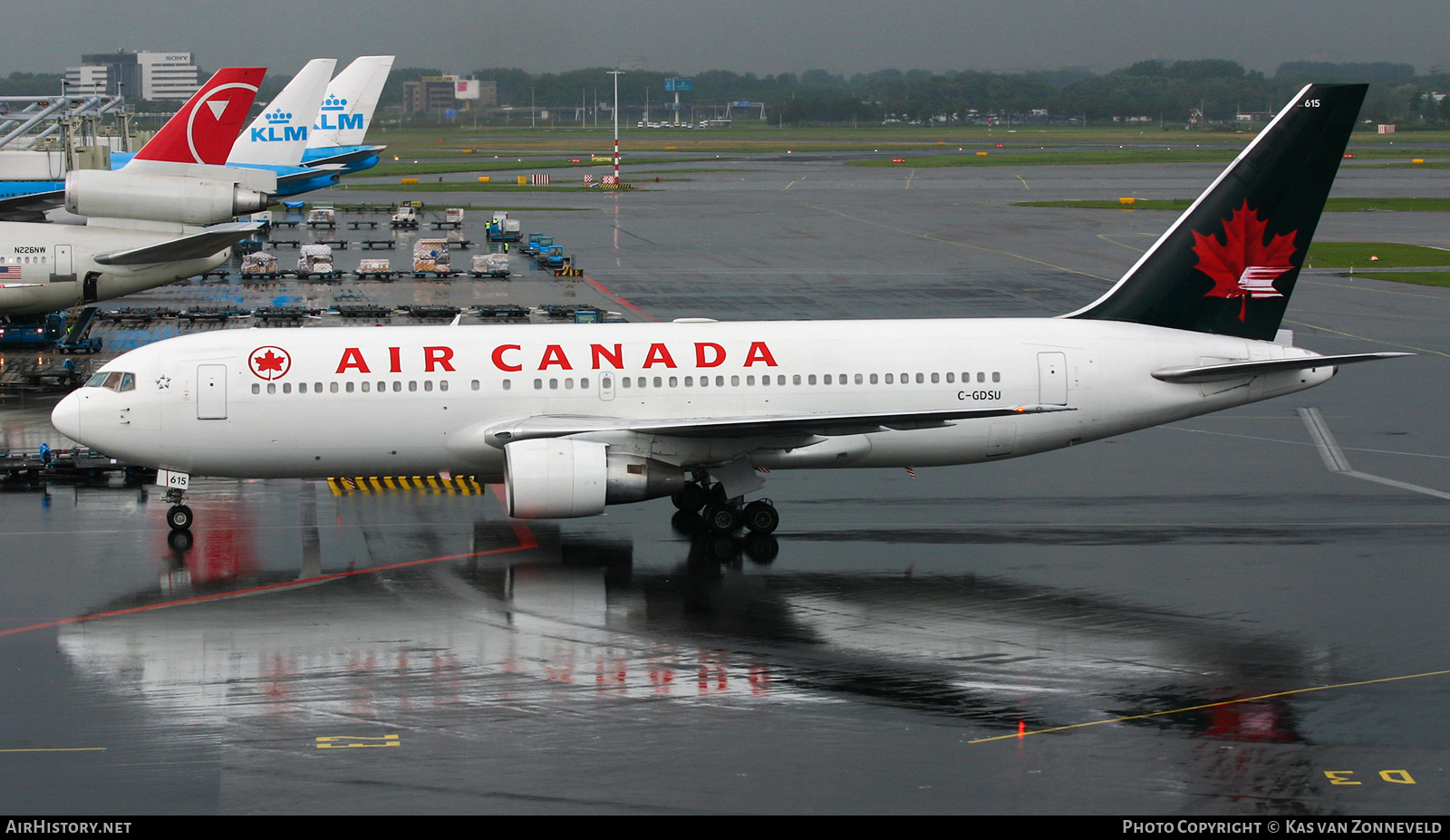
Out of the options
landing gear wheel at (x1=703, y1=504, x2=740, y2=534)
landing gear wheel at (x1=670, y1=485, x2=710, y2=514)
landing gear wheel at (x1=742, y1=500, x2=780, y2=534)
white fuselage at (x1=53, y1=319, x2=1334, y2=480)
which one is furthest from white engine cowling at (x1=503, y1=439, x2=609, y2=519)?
landing gear wheel at (x1=742, y1=500, x2=780, y2=534)

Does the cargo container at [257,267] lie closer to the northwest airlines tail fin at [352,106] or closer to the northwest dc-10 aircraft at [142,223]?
the northwest dc-10 aircraft at [142,223]

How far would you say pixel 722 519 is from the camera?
27.8 m

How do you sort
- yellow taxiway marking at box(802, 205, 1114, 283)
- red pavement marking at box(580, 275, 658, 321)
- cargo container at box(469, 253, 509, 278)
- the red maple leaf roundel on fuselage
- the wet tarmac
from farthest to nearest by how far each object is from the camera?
cargo container at box(469, 253, 509, 278) < yellow taxiway marking at box(802, 205, 1114, 283) < red pavement marking at box(580, 275, 658, 321) < the red maple leaf roundel on fuselage < the wet tarmac

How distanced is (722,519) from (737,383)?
9.21 ft

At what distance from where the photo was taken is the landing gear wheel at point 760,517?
91.5ft

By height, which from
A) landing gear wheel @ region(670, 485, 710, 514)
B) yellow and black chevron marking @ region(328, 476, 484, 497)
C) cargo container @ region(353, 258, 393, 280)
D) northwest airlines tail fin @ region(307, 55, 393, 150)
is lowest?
yellow and black chevron marking @ region(328, 476, 484, 497)

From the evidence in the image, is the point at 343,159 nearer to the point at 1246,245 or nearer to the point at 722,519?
the point at 722,519

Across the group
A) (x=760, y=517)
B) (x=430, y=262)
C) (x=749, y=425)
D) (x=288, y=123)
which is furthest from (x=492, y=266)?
(x=749, y=425)

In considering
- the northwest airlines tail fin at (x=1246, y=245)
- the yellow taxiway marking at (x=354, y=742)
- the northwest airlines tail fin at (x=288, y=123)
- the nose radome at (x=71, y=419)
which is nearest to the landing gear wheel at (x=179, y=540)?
the nose radome at (x=71, y=419)

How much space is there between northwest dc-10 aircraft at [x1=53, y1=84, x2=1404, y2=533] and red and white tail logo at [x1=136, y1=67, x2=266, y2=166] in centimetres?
2413

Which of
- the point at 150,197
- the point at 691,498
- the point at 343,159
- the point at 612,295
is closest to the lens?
the point at 691,498

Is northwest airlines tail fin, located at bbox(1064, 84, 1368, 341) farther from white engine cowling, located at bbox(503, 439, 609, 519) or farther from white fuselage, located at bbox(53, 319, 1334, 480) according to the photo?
white engine cowling, located at bbox(503, 439, 609, 519)

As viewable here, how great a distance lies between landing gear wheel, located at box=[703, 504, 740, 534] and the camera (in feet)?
91.1
